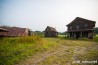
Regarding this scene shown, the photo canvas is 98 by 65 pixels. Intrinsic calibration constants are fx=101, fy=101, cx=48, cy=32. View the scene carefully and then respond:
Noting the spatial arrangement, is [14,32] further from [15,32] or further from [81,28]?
[81,28]

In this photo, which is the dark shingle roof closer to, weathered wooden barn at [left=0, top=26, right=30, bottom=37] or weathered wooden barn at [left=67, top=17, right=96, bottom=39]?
weathered wooden barn at [left=0, top=26, right=30, bottom=37]

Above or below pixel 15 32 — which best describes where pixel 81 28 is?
above

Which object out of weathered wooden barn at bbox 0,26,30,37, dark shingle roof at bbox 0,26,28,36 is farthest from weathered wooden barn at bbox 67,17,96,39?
weathered wooden barn at bbox 0,26,30,37

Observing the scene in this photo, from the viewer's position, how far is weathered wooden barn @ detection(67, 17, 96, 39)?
110 ft

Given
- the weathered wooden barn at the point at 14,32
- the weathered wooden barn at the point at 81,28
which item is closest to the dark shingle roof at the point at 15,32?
the weathered wooden barn at the point at 14,32

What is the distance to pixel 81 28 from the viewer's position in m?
36.0

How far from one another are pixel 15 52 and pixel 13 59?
5.20 feet

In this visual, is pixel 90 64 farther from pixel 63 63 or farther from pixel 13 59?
pixel 13 59

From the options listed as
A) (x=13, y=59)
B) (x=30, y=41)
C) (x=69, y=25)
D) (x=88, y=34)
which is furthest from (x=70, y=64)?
(x=69, y=25)

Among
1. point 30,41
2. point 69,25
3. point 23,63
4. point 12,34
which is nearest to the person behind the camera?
point 23,63

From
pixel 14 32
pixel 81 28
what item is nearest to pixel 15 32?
pixel 14 32

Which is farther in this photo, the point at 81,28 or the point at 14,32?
the point at 81,28

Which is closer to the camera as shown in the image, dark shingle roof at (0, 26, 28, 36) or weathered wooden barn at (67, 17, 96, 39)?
dark shingle roof at (0, 26, 28, 36)

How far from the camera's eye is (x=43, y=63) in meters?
7.25
